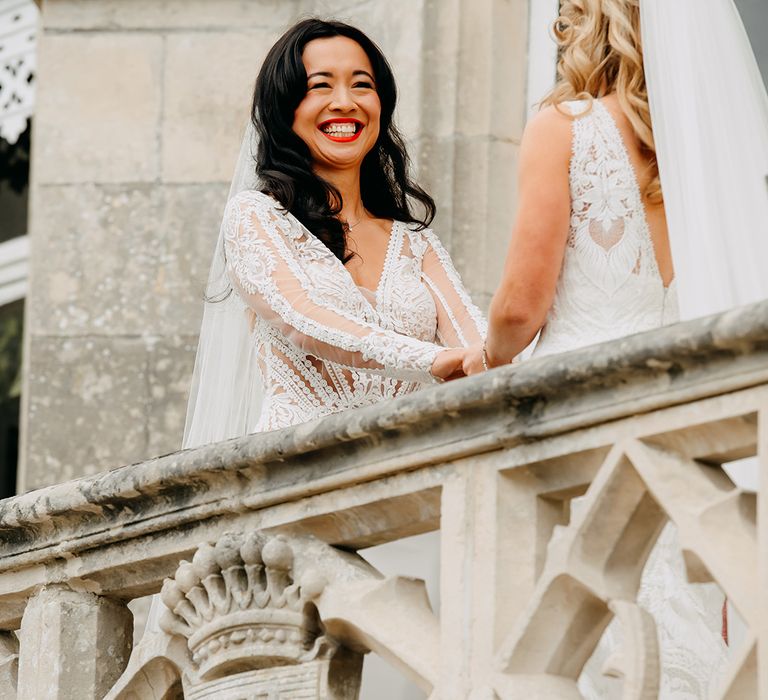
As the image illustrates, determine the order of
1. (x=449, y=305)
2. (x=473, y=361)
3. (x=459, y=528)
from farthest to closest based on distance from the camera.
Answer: (x=449, y=305), (x=473, y=361), (x=459, y=528)

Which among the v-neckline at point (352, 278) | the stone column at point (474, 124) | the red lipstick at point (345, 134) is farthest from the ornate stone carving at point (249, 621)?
the stone column at point (474, 124)

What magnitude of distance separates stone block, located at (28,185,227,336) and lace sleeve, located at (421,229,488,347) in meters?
1.79

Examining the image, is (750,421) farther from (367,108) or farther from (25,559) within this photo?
(367,108)

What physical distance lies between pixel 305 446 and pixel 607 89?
968 millimetres

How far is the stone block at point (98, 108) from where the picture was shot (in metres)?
6.44

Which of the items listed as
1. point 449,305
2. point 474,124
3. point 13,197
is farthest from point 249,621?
point 13,197

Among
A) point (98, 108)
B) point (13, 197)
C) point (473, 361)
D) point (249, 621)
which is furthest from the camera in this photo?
point (13, 197)

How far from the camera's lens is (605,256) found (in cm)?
377

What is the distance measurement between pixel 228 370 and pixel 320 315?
0.54 metres

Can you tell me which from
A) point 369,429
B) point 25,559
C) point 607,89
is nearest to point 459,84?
point 607,89

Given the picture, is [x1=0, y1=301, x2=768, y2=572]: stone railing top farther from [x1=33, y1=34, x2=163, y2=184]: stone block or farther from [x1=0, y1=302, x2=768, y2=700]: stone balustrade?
[x1=33, y1=34, x2=163, y2=184]: stone block

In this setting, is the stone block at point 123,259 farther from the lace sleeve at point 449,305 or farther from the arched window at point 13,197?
the lace sleeve at point 449,305

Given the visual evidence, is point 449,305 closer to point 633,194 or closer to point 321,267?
point 321,267

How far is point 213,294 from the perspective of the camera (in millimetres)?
4703
